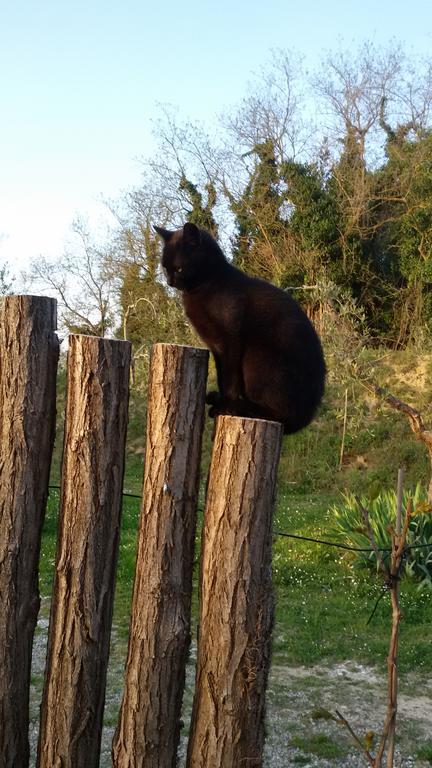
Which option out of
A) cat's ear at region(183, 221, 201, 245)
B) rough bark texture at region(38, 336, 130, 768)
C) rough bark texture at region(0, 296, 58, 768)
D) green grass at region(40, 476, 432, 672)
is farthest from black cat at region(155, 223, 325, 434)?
green grass at region(40, 476, 432, 672)

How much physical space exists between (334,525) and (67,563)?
725 cm

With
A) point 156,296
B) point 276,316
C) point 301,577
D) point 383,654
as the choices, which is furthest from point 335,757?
point 156,296

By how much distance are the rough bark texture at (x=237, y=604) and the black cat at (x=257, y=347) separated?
23.0 inches

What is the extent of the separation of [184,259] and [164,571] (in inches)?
63.1

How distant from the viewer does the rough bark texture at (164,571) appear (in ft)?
8.71

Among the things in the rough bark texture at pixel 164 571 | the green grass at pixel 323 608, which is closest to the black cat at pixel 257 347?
the rough bark texture at pixel 164 571

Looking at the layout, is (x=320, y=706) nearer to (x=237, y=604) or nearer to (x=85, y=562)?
(x=237, y=604)

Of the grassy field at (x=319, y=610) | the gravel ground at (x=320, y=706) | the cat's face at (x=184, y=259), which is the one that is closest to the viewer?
the cat's face at (x=184, y=259)

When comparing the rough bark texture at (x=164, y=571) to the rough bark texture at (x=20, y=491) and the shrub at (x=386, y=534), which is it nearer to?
the rough bark texture at (x=20, y=491)

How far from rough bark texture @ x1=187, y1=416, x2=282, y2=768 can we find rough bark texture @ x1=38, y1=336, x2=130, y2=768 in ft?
1.31

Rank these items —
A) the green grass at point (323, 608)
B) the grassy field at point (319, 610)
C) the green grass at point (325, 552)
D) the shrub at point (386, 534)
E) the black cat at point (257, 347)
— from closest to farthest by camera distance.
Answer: the black cat at point (257, 347), the grassy field at point (319, 610), the green grass at point (323, 608), the green grass at point (325, 552), the shrub at point (386, 534)

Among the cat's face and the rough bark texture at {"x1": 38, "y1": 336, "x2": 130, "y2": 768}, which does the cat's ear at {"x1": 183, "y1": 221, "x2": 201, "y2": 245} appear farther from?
the rough bark texture at {"x1": 38, "y1": 336, "x2": 130, "y2": 768}

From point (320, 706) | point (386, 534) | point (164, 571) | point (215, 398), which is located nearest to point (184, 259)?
point (215, 398)

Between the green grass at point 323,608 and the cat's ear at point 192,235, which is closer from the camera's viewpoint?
the cat's ear at point 192,235
